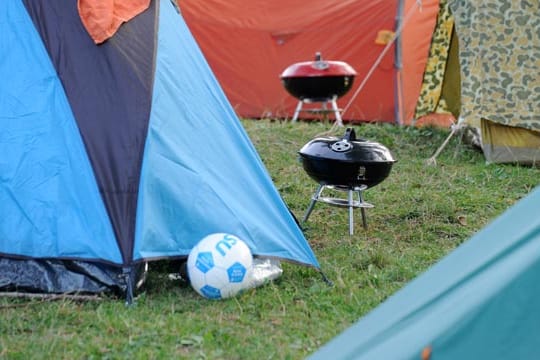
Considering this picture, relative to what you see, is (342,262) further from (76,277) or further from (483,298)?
(483,298)

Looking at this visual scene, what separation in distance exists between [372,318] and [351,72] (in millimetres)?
7548

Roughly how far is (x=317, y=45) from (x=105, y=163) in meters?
7.46

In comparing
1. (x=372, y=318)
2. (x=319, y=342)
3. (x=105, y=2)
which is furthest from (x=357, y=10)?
(x=372, y=318)

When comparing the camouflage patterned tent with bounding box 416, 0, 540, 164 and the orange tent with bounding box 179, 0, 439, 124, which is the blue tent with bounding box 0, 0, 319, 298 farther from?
the orange tent with bounding box 179, 0, 439, 124

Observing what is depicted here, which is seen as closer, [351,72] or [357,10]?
[351,72]

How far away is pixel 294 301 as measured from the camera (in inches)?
175

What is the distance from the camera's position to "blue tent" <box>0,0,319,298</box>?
172 inches

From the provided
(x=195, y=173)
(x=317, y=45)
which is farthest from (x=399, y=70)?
(x=195, y=173)

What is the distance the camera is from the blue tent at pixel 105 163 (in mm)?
4379

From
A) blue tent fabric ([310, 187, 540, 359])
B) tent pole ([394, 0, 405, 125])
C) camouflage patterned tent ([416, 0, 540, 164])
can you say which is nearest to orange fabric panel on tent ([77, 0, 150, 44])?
blue tent fabric ([310, 187, 540, 359])

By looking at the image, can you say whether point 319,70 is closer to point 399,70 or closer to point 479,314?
point 399,70

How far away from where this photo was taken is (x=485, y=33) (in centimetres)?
832

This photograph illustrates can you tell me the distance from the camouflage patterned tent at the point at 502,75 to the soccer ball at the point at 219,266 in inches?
177

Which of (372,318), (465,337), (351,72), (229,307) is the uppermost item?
(465,337)
